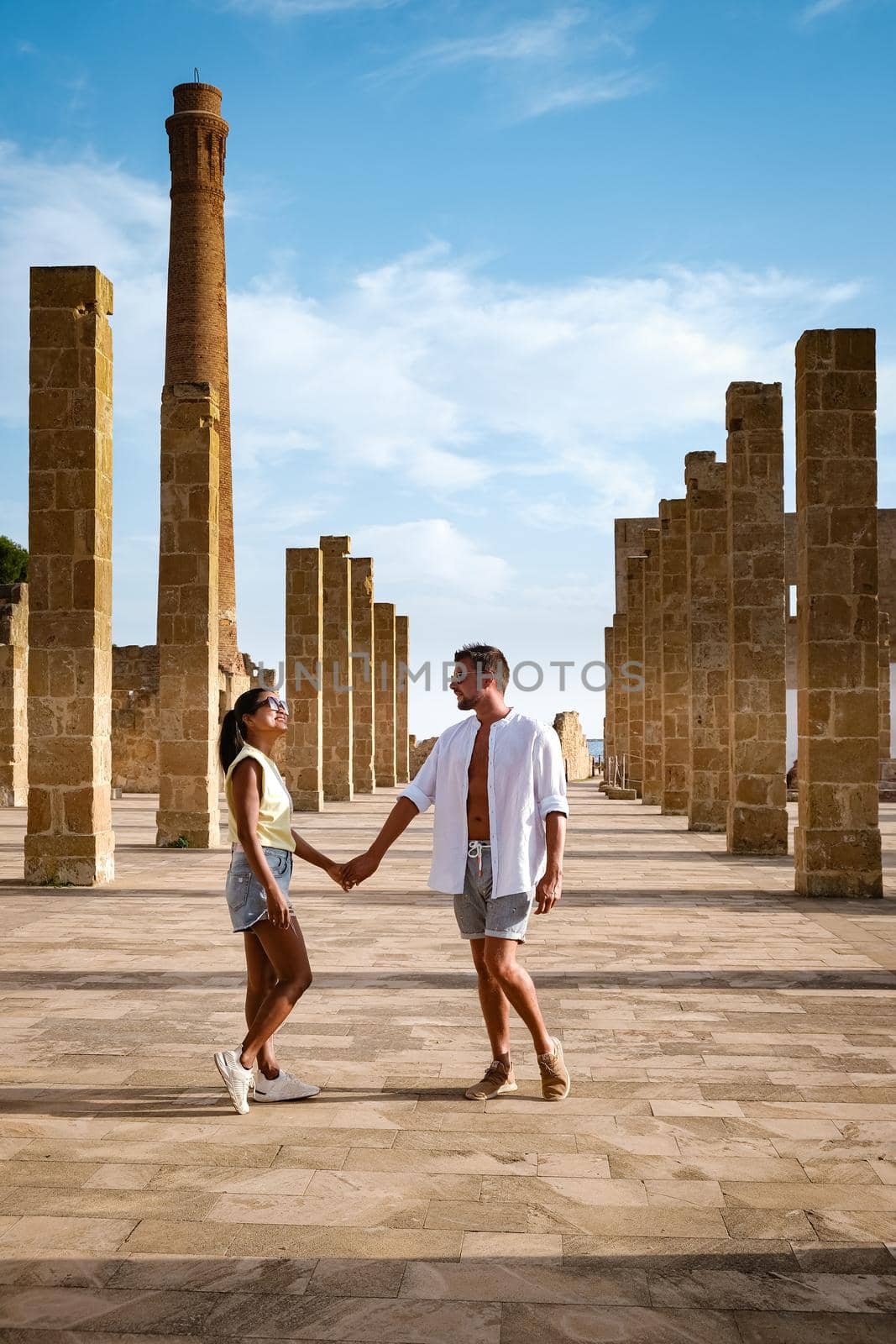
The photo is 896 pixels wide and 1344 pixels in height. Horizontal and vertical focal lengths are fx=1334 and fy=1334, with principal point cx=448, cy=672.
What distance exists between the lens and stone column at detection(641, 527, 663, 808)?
77.3 ft

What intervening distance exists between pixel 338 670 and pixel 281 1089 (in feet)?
74.5

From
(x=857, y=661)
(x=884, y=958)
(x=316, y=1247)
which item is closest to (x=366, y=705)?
(x=857, y=661)

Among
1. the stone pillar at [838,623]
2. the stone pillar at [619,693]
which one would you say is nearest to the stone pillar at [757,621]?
the stone pillar at [838,623]

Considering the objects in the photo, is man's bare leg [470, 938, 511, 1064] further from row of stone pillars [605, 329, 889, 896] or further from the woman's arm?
row of stone pillars [605, 329, 889, 896]

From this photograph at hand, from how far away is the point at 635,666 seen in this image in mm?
28781

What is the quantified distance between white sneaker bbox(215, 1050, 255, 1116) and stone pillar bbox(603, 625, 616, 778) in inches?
1226

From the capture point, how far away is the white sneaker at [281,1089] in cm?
464

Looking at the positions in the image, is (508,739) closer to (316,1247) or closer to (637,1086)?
(637,1086)

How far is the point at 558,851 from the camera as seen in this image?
4637mm

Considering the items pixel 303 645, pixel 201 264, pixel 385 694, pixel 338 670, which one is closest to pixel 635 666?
pixel 338 670

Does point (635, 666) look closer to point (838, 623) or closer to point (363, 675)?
point (363, 675)

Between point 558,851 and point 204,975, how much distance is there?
3.08 m

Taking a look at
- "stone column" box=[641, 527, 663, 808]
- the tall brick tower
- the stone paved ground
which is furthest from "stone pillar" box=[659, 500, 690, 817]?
the tall brick tower

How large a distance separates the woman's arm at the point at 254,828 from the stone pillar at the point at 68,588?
6718 millimetres
